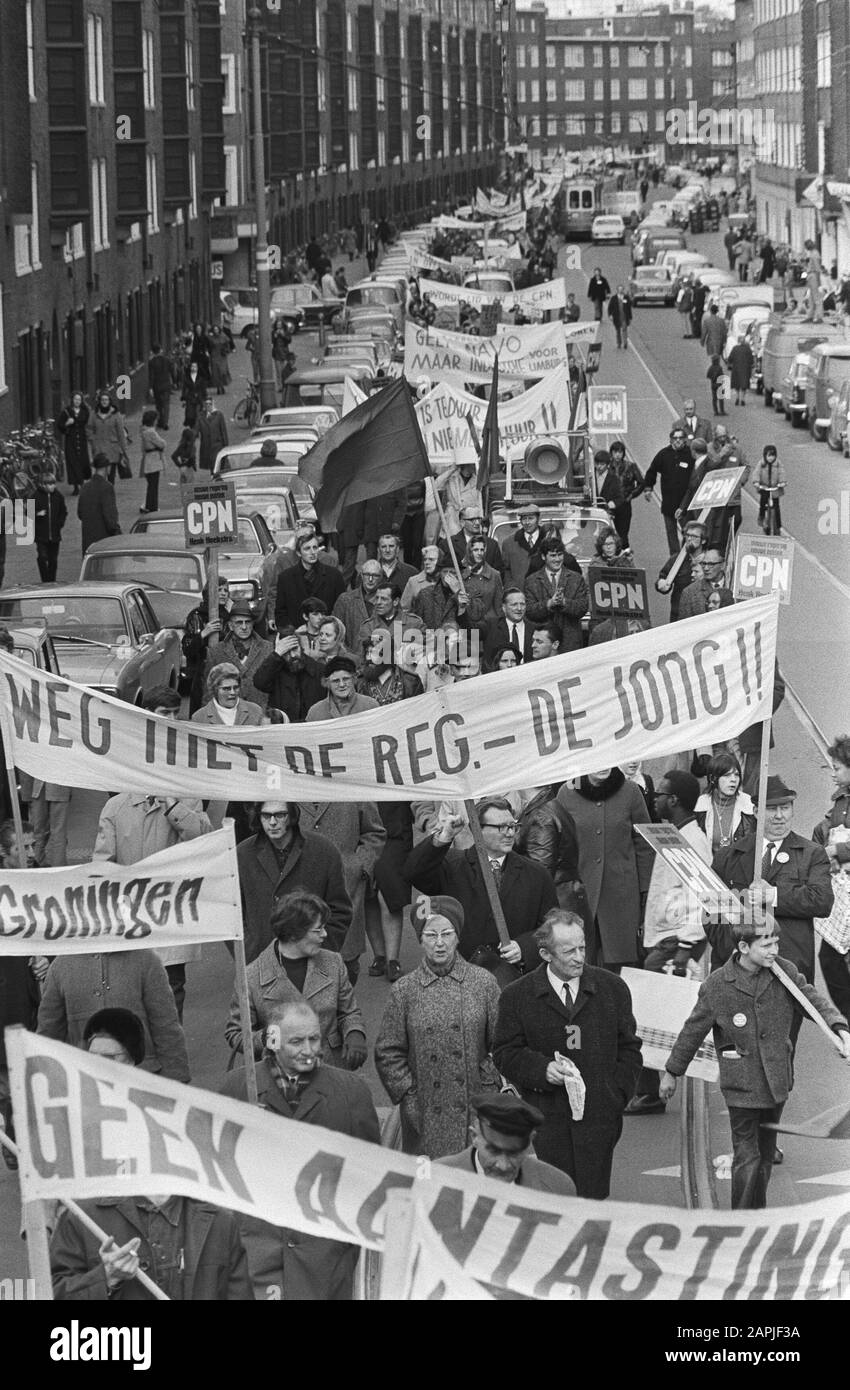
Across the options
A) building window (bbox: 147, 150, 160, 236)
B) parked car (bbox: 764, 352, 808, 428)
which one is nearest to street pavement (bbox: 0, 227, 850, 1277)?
parked car (bbox: 764, 352, 808, 428)

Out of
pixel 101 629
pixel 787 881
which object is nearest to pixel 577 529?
pixel 101 629

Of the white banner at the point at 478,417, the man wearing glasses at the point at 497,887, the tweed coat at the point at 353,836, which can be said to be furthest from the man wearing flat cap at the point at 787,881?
the white banner at the point at 478,417

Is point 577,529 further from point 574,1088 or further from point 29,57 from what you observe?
point 29,57

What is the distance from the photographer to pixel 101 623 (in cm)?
1914

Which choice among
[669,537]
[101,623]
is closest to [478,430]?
[669,537]

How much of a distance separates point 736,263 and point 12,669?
73265mm

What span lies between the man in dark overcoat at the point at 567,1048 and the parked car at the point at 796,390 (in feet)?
111

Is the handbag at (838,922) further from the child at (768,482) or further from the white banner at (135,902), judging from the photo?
the child at (768,482)

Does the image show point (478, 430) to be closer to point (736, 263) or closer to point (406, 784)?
point (406, 784)

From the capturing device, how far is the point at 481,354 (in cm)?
2991

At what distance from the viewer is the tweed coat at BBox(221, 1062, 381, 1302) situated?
7.39 meters

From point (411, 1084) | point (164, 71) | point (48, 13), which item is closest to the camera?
point (411, 1084)

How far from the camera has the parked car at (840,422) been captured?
37.8 meters

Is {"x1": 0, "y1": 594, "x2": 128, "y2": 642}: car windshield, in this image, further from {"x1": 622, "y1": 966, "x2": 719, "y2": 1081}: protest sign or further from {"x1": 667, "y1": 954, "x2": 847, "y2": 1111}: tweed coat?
{"x1": 667, "y1": 954, "x2": 847, "y2": 1111}: tweed coat
